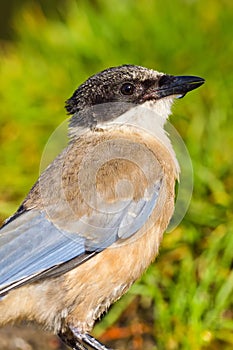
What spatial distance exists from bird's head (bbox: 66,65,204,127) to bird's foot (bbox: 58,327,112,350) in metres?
0.97

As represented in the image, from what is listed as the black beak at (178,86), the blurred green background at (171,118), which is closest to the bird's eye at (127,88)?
the black beak at (178,86)

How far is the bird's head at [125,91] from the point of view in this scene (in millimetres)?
4484

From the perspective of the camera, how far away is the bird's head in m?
4.48

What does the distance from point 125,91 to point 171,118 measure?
5.74 ft

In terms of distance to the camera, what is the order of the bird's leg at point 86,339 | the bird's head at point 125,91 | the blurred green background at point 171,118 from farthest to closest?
the blurred green background at point 171,118 < the bird's head at point 125,91 < the bird's leg at point 86,339

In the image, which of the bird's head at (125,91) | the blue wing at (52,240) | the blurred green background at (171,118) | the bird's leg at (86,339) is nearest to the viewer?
the blue wing at (52,240)

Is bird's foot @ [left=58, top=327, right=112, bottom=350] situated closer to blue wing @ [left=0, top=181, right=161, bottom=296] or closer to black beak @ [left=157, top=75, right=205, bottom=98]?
blue wing @ [left=0, top=181, right=161, bottom=296]

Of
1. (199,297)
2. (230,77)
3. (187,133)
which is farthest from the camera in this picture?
(230,77)

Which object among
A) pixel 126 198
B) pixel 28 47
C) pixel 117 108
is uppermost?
pixel 28 47

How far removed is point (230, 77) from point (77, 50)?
1242 millimetres

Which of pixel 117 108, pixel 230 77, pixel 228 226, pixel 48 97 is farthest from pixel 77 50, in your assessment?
pixel 117 108

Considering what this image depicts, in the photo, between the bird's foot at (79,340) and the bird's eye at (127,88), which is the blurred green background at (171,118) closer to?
the bird's foot at (79,340)

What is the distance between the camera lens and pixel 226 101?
638 cm

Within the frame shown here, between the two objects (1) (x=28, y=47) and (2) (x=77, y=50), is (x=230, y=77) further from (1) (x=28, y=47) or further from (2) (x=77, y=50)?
(1) (x=28, y=47)
